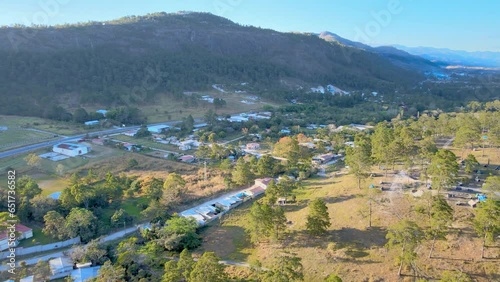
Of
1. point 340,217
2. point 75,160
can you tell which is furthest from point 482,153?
point 75,160

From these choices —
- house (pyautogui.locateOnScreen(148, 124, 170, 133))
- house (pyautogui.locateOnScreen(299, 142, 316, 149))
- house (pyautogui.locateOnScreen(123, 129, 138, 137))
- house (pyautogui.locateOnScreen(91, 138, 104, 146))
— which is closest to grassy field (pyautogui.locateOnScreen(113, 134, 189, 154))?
house (pyautogui.locateOnScreen(123, 129, 138, 137))

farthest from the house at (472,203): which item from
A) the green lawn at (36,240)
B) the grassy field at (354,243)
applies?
the green lawn at (36,240)

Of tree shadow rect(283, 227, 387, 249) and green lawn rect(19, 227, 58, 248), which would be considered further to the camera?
green lawn rect(19, 227, 58, 248)

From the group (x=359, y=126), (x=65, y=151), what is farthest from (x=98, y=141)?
(x=359, y=126)

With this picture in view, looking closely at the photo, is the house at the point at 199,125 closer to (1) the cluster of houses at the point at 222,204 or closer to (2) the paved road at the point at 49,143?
(2) the paved road at the point at 49,143

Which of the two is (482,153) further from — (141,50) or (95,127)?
(141,50)

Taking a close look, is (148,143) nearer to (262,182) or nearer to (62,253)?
(262,182)

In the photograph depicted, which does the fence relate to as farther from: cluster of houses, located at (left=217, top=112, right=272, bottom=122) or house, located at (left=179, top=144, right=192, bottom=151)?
cluster of houses, located at (left=217, top=112, right=272, bottom=122)
